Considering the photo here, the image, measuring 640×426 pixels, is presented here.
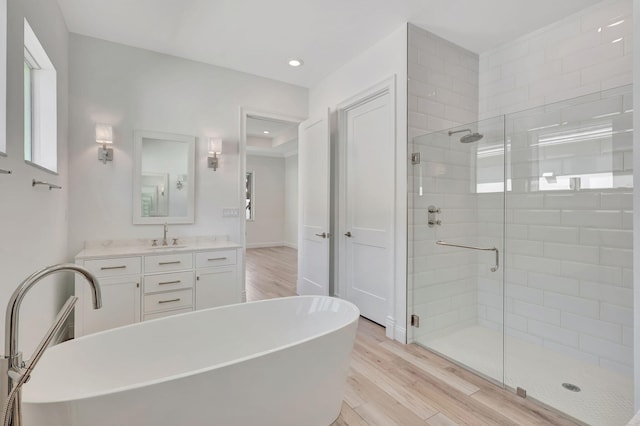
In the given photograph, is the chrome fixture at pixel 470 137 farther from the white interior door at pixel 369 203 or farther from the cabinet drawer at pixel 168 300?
the cabinet drawer at pixel 168 300

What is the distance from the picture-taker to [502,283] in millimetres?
2711

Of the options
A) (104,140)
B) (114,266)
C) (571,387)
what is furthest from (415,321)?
(104,140)

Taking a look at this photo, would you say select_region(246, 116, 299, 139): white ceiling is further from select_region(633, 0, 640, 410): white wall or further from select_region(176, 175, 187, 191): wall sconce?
select_region(633, 0, 640, 410): white wall

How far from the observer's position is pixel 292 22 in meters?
2.63

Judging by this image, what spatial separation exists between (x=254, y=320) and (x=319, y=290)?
1547mm

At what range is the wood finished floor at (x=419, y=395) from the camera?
5.61 feet

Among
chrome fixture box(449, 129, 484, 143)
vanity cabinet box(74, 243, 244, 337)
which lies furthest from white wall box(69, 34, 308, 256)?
chrome fixture box(449, 129, 484, 143)

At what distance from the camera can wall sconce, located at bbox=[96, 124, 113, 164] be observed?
2.84 metres

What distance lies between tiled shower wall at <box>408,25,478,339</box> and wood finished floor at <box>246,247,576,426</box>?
40 cm

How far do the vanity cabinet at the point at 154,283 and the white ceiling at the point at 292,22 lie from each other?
199 centimetres

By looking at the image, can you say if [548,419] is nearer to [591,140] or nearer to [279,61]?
[591,140]

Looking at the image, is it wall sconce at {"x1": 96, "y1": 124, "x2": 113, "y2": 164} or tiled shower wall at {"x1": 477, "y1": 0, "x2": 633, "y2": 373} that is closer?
tiled shower wall at {"x1": 477, "y1": 0, "x2": 633, "y2": 373}

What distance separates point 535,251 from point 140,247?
3.60 meters

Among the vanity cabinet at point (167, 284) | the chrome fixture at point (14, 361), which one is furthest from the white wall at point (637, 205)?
the vanity cabinet at point (167, 284)
